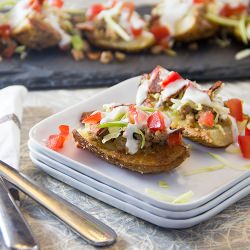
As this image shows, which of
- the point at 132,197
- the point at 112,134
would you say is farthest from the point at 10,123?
the point at 132,197

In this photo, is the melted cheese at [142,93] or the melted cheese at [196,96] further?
the melted cheese at [142,93]

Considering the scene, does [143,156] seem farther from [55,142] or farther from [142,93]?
[142,93]

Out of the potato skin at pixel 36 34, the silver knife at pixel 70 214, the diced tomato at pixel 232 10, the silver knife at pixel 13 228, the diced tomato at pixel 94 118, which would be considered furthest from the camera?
the diced tomato at pixel 232 10

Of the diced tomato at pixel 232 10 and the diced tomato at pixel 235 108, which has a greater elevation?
the diced tomato at pixel 235 108

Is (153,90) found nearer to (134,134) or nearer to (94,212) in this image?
(134,134)

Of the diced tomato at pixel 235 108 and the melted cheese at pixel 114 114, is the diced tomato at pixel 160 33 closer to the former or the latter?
the diced tomato at pixel 235 108

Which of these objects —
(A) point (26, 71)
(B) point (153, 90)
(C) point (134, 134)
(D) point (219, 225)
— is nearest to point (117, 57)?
(A) point (26, 71)

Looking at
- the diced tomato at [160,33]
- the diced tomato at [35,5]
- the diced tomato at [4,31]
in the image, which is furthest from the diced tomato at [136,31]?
the diced tomato at [4,31]

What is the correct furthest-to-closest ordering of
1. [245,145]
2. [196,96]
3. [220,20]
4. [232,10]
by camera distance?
1. [232,10]
2. [220,20]
3. [196,96]
4. [245,145]
